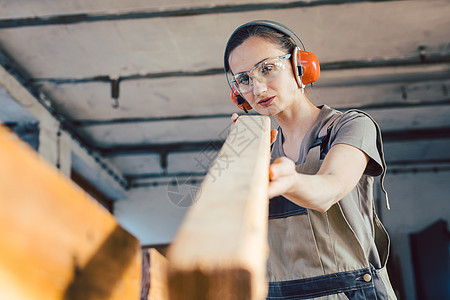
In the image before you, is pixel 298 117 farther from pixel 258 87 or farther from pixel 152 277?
pixel 152 277

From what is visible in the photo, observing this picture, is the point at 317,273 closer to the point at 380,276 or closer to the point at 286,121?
the point at 380,276

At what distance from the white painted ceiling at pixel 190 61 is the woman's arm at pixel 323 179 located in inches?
90.7

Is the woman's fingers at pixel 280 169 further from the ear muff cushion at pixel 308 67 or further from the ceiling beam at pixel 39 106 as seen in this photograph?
the ceiling beam at pixel 39 106

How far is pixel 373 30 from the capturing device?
503 cm

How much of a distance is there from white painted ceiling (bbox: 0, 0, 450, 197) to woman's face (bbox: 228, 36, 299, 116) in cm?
190

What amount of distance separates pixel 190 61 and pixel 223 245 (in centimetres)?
520

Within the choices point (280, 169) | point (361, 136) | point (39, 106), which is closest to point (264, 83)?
point (361, 136)

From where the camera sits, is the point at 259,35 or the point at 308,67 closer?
the point at 259,35

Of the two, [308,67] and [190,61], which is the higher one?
[190,61]

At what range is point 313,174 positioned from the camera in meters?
1.47

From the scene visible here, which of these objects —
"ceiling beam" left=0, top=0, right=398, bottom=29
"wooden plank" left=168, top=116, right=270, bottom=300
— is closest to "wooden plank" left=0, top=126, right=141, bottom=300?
"wooden plank" left=168, top=116, right=270, bottom=300

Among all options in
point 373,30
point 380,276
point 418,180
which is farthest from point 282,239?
point 418,180

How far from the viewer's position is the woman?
4.25 ft

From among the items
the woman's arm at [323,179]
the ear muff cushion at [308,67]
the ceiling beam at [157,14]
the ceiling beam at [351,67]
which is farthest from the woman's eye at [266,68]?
the ceiling beam at [351,67]
